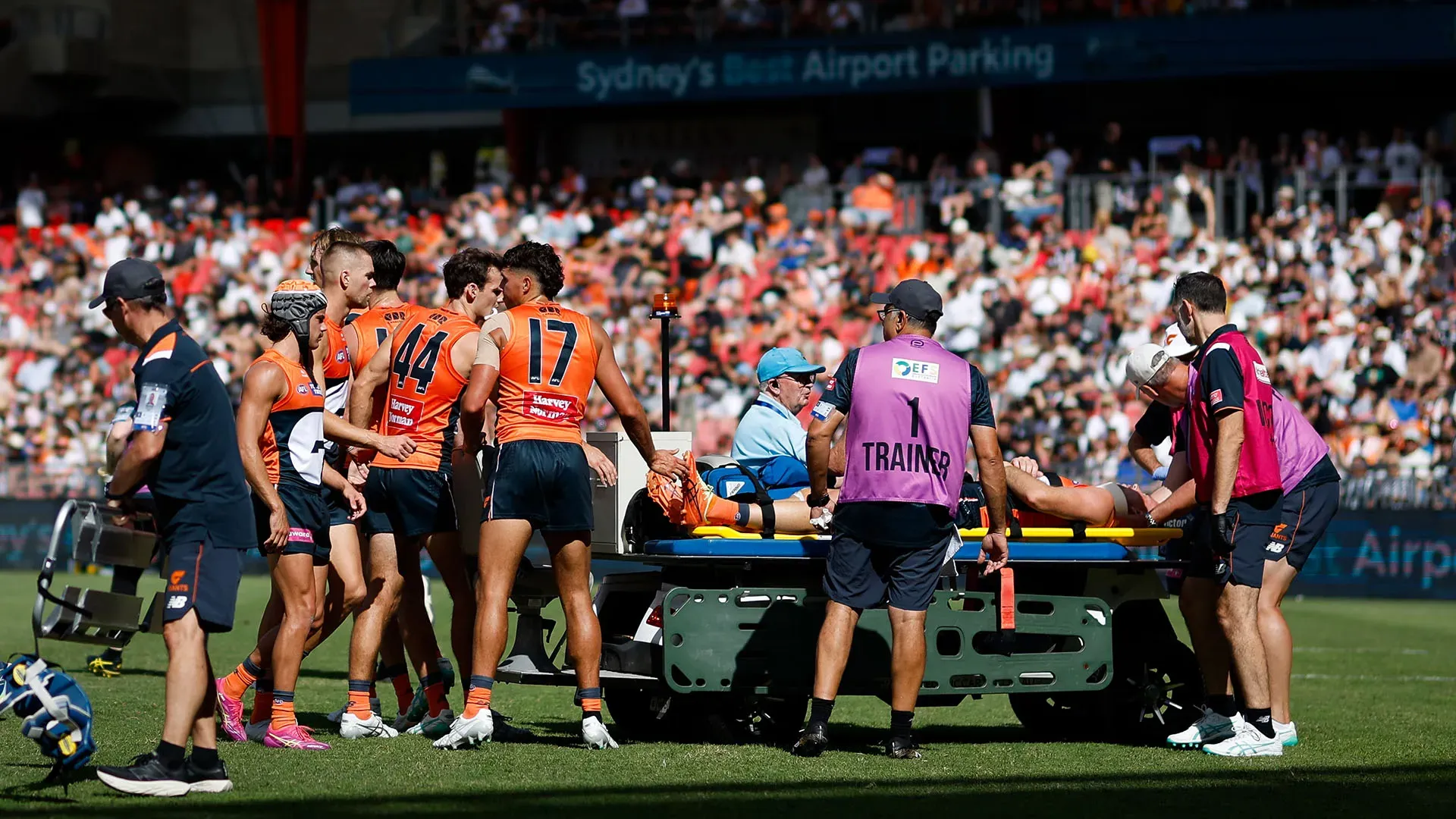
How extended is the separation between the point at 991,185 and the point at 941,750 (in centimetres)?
1717

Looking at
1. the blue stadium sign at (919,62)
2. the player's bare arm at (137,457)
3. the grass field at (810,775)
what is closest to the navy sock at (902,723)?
the grass field at (810,775)

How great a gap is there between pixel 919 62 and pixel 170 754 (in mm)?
21971

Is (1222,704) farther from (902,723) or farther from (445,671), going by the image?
(445,671)

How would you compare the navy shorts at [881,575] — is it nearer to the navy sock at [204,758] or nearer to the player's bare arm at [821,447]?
the player's bare arm at [821,447]

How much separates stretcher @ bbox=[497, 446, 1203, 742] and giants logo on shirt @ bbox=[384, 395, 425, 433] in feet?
3.13

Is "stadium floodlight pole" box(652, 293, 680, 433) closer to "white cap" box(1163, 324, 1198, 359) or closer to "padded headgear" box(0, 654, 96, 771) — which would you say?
"white cap" box(1163, 324, 1198, 359)

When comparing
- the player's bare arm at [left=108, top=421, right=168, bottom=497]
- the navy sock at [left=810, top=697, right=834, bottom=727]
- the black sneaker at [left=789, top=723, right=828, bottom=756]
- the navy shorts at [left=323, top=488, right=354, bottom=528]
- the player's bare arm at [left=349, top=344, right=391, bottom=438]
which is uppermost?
the player's bare arm at [left=349, top=344, right=391, bottom=438]

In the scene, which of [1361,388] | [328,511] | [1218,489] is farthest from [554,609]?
[1361,388]

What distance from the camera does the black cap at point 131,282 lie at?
6438mm

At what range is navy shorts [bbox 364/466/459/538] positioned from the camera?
8312 millimetres

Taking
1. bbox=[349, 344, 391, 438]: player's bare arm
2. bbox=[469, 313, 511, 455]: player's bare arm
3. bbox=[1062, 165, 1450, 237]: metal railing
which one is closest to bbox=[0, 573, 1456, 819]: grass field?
bbox=[469, 313, 511, 455]: player's bare arm

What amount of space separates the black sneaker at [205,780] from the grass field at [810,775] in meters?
0.06

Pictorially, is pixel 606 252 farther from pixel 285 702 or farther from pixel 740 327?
pixel 285 702

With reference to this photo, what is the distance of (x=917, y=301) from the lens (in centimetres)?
793
